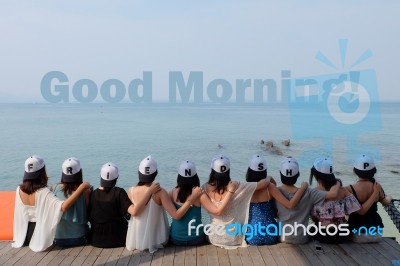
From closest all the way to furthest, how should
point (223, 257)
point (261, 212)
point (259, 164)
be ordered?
point (223, 257) → point (259, 164) → point (261, 212)

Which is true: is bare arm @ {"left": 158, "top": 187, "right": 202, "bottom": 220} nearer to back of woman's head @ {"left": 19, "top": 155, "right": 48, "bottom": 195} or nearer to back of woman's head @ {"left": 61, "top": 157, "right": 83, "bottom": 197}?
back of woman's head @ {"left": 61, "top": 157, "right": 83, "bottom": 197}

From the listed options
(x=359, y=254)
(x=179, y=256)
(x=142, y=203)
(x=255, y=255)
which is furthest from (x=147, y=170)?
(x=359, y=254)

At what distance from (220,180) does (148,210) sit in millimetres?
946

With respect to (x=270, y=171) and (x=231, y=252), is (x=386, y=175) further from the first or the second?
(x=231, y=252)

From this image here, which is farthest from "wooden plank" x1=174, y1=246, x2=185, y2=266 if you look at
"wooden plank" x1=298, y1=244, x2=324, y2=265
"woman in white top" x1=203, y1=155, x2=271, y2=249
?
"wooden plank" x1=298, y1=244, x2=324, y2=265

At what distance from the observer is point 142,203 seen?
4.48 meters

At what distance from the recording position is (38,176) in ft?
15.1

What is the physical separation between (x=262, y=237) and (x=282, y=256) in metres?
0.40

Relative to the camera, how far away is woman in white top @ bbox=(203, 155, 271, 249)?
4559mm

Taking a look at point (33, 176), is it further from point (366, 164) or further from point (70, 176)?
point (366, 164)

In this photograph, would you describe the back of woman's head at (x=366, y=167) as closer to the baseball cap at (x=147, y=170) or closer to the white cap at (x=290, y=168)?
the white cap at (x=290, y=168)

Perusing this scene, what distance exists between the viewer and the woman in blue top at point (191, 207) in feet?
14.9

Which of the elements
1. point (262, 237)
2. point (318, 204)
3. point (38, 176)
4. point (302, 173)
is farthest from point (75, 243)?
point (302, 173)

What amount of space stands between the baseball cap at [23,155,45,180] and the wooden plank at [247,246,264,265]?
2756mm
